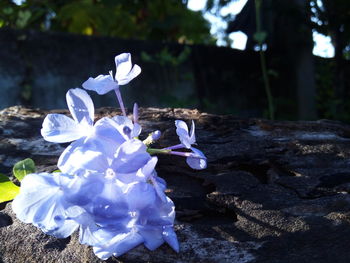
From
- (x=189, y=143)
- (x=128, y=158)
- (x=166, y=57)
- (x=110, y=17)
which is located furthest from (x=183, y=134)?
(x=110, y=17)

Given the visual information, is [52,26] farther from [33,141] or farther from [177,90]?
[33,141]

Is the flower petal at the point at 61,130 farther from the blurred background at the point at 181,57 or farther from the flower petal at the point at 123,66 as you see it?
the blurred background at the point at 181,57

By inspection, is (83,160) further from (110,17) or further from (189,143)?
(110,17)

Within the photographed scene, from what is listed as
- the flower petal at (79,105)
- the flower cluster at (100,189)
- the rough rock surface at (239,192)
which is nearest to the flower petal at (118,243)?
the flower cluster at (100,189)

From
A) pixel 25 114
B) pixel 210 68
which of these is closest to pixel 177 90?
pixel 210 68

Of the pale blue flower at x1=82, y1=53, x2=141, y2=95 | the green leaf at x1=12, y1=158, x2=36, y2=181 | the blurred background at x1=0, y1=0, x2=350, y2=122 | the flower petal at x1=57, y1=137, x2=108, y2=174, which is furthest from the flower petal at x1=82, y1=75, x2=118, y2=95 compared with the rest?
the blurred background at x1=0, y1=0, x2=350, y2=122

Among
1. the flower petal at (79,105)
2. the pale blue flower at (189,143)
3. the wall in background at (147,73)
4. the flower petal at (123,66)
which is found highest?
the flower petal at (123,66)
